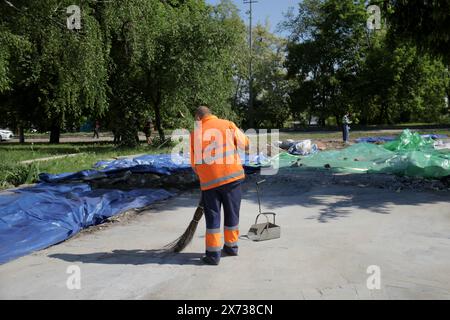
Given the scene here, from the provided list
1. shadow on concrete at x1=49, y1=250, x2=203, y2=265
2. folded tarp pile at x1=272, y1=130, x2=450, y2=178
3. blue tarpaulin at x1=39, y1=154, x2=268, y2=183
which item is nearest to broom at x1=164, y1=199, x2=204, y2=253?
shadow on concrete at x1=49, y1=250, x2=203, y2=265

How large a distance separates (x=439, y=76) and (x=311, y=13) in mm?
12358

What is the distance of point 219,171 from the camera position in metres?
5.21

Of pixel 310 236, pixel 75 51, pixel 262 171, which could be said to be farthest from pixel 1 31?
pixel 310 236

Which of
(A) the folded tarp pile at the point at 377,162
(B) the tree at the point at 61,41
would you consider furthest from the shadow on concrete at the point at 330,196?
(B) the tree at the point at 61,41

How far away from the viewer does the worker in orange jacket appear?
17.1 feet

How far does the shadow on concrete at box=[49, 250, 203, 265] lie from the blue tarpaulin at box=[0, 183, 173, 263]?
515 mm

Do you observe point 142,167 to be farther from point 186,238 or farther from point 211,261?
point 211,261

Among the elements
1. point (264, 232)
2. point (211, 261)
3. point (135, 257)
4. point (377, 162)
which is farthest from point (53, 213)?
point (377, 162)

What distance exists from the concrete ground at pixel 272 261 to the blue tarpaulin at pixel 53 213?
0.66 feet

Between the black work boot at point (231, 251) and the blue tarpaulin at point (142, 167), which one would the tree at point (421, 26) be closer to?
the blue tarpaulin at point (142, 167)

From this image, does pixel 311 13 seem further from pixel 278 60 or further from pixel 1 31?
pixel 1 31

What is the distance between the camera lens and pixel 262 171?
1186cm

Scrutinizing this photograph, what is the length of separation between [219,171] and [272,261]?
114 centimetres
